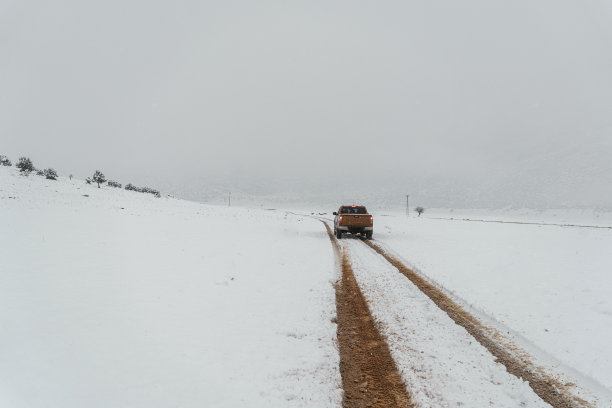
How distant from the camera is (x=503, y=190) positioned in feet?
559

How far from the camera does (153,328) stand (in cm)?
535

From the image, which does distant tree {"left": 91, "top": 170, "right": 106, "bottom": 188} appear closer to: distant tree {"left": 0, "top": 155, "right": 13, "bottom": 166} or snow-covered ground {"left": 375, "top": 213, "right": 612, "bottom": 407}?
distant tree {"left": 0, "top": 155, "right": 13, "bottom": 166}

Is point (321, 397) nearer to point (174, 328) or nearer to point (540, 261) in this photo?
point (174, 328)

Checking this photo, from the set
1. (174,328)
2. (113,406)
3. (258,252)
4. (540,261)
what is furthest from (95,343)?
(540,261)

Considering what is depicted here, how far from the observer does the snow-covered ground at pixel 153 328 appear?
365cm

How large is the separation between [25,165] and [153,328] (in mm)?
53137

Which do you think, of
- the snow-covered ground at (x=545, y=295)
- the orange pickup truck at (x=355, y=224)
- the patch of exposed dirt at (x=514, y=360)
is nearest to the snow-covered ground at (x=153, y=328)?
the patch of exposed dirt at (x=514, y=360)

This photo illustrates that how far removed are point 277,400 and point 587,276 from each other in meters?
11.6

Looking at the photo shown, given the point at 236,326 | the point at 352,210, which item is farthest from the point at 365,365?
the point at 352,210

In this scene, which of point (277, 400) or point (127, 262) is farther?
point (127, 262)

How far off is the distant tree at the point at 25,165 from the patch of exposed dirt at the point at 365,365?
52867 millimetres

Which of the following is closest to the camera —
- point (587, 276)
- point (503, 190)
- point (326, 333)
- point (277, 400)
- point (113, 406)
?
point (113, 406)

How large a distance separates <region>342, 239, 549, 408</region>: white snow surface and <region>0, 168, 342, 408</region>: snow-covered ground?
106 cm

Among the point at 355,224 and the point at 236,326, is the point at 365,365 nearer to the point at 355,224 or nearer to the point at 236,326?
the point at 236,326
